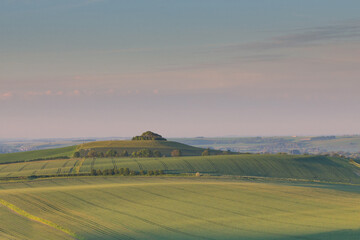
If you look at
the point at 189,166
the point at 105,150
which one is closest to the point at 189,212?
the point at 189,166

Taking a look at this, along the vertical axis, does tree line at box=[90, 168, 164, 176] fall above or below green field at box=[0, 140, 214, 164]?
below

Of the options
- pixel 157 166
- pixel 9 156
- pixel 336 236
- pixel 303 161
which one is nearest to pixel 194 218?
pixel 336 236

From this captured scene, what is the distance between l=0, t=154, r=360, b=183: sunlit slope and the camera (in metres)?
109

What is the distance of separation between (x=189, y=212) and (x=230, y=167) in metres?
61.0

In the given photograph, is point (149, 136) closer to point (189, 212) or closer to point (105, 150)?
point (105, 150)

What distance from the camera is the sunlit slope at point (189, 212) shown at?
4441 centimetres

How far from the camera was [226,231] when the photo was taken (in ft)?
149

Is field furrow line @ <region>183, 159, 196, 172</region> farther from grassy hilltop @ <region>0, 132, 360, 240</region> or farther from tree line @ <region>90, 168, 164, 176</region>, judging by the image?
tree line @ <region>90, 168, 164, 176</region>

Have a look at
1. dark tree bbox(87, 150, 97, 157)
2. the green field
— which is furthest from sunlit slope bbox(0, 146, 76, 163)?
dark tree bbox(87, 150, 97, 157)

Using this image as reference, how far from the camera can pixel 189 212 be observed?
186ft

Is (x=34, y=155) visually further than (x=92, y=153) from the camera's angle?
Yes

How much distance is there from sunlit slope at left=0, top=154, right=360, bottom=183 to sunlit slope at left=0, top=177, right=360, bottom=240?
25.6 meters

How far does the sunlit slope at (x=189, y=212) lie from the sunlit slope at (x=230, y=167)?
25.6 meters

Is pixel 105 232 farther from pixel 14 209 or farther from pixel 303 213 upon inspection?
pixel 303 213
